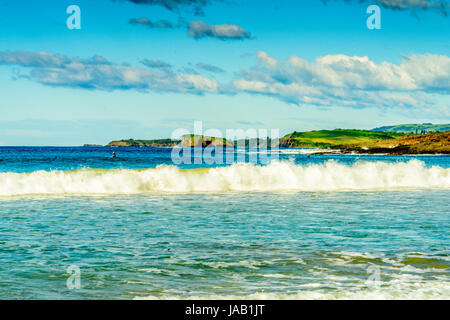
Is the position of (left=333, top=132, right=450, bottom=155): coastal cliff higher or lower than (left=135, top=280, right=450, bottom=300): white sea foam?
higher

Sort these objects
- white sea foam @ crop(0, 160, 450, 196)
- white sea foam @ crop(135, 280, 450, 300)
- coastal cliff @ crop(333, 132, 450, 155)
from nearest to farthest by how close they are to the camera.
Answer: white sea foam @ crop(135, 280, 450, 300) < white sea foam @ crop(0, 160, 450, 196) < coastal cliff @ crop(333, 132, 450, 155)

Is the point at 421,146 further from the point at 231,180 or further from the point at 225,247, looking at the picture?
the point at 225,247

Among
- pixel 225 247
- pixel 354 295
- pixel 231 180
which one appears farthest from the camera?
pixel 231 180

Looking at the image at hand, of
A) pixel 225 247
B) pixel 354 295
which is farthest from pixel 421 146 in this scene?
pixel 354 295

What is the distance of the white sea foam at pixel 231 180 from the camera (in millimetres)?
30781

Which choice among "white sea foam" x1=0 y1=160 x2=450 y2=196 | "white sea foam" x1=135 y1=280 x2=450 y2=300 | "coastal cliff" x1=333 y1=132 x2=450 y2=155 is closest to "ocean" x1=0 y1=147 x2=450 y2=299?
"white sea foam" x1=135 y1=280 x2=450 y2=300

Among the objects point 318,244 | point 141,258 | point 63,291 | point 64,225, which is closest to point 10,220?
point 64,225

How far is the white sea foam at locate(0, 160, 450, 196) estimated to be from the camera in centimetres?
3078

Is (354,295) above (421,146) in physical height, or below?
below

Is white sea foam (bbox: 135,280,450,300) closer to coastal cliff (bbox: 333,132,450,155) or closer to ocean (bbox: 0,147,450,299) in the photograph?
ocean (bbox: 0,147,450,299)

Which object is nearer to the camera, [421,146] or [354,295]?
[354,295]

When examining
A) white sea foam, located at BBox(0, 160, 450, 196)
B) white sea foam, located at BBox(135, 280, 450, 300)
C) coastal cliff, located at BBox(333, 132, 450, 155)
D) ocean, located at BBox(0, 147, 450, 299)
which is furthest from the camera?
coastal cliff, located at BBox(333, 132, 450, 155)

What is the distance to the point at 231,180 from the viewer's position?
113 feet
